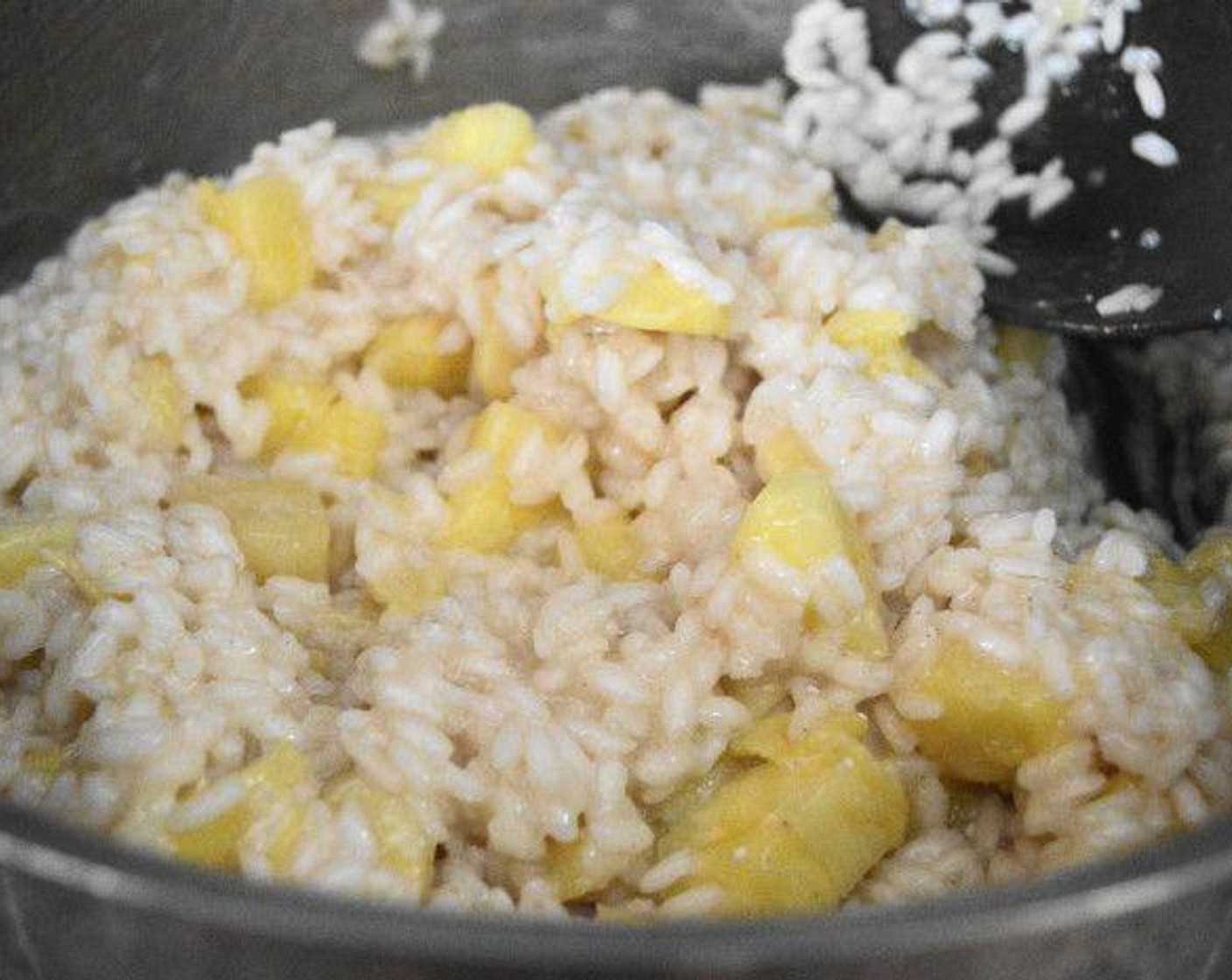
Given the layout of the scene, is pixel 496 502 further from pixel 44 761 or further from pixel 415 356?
pixel 44 761

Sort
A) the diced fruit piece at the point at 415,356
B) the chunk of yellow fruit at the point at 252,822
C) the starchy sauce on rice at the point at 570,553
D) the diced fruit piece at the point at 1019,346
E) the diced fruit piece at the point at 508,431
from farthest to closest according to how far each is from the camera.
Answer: the diced fruit piece at the point at 1019,346
the diced fruit piece at the point at 415,356
the diced fruit piece at the point at 508,431
the starchy sauce on rice at the point at 570,553
the chunk of yellow fruit at the point at 252,822

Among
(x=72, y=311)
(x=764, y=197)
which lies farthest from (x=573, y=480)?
(x=72, y=311)

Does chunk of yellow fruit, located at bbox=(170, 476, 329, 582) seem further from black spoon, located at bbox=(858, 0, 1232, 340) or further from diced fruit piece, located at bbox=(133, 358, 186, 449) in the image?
black spoon, located at bbox=(858, 0, 1232, 340)

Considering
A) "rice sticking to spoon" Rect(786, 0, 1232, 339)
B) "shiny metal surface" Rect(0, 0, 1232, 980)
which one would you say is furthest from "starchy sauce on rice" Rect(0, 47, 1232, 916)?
"shiny metal surface" Rect(0, 0, 1232, 980)

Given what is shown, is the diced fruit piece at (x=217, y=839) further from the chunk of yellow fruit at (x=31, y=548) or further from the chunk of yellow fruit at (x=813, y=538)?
the chunk of yellow fruit at (x=813, y=538)

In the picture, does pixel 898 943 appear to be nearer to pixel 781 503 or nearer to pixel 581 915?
pixel 581 915

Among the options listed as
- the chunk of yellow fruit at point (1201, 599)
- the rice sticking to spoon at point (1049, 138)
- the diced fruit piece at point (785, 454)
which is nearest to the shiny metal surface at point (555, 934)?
the chunk of yellow fruit at point (1201, 599)

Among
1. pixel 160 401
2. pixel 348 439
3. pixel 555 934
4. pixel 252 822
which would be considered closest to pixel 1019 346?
pixel 348 439
